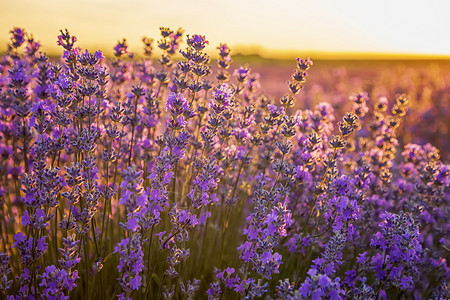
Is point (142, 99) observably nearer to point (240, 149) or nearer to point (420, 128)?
point (240, 149)

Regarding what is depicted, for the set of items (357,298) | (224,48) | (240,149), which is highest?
(224,48)

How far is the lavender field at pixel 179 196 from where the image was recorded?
224 centimetres

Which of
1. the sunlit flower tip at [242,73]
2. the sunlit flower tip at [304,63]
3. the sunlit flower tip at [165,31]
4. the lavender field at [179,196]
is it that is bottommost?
the lavender field at [179,196]

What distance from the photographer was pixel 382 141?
13.9 ft

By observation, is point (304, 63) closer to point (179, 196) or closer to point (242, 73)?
point (242, 73)

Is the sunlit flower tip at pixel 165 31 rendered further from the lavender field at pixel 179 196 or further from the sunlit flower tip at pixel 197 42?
the sunlit flower tip at pixel 197 42

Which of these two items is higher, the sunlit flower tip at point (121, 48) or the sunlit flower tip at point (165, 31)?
the sunlit flower tip at point (165, 31)

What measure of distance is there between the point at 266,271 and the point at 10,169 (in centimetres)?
252

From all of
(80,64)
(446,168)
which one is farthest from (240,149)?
(446,168)

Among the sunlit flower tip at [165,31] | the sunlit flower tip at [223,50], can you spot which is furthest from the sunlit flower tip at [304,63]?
the sunlit flower tip at [165,31]

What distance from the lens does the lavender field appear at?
88.1 inches

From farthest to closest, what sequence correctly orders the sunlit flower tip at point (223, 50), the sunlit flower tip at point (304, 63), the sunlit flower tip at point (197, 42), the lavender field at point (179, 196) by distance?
the sunlit flower tip at point (223, 50) → the sunlit flower tip at point (304, 63) → the sunlit flower tip at point (197, 42) → the lavender field at point (179, 196)

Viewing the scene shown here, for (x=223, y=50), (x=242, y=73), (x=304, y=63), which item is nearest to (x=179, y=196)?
(x=242, y=73)

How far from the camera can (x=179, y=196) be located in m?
3.71
